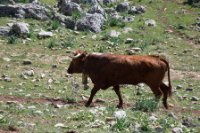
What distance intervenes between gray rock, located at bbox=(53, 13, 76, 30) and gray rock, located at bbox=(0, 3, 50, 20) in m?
0.58

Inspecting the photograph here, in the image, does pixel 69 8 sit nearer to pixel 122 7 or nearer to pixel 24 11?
pixel 24 11

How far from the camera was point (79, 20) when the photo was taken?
29.3 metres

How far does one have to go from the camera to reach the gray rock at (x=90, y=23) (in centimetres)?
2914

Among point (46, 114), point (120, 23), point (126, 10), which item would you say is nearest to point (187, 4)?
point (126, 10)

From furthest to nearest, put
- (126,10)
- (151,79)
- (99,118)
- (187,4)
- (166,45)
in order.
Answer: (187,4)
(126,10)
(166,45)
(151,79)
(99,118)

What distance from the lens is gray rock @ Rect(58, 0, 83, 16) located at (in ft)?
102

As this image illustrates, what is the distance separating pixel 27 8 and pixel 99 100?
519 inches

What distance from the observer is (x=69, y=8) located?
31.2 metres

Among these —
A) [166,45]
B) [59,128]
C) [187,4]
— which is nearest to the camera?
[59,128]

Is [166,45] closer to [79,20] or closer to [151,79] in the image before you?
[79,20]

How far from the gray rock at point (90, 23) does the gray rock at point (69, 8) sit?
4.33ft

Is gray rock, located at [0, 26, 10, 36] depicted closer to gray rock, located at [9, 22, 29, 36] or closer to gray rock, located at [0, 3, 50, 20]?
gray rock, located at [9, 22, 29, 36]

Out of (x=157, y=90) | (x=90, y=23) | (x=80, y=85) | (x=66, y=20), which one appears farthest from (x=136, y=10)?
(x=157, y=90)

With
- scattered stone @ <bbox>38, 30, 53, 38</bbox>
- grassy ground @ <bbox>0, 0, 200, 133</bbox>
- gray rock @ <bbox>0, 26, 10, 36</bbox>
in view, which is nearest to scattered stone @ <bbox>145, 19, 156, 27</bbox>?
grassy ground @ <bbox>0, 0, 200, 133</bbox>
